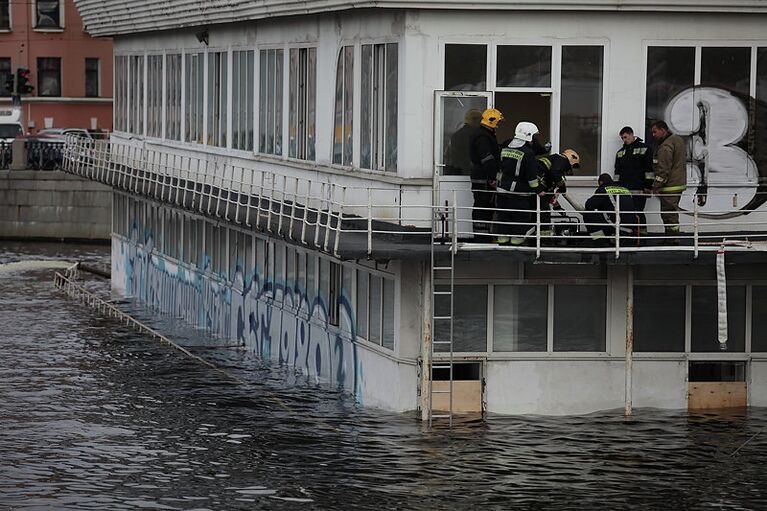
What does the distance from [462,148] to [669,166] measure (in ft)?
9.91

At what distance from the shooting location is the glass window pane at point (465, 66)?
25.7 m

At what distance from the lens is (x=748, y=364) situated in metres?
27.0


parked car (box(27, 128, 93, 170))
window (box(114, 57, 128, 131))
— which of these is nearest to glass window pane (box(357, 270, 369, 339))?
window (box(114, 57, 128, 131))

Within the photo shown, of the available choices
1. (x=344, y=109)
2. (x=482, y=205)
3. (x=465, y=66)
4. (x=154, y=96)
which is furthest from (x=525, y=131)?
(x=154, y=96)

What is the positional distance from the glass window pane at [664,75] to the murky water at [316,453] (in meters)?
4.49

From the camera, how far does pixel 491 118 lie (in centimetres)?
2523

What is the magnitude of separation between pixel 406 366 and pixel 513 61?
4.68 m

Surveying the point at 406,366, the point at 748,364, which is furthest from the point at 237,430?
the point at 748,364

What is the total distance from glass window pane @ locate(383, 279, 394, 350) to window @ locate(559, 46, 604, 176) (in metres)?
3.22

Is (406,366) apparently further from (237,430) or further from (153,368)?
(153,368)

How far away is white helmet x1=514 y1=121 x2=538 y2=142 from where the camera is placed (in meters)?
25.0

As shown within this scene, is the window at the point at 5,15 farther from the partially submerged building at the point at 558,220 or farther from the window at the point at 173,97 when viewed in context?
the partially submerged building at the point at 558,220

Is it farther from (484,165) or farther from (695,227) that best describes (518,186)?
(695,227)

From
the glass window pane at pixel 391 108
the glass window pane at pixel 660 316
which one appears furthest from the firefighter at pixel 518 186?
the glass window pane at pixel 660 316
